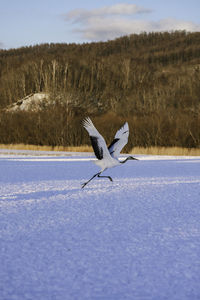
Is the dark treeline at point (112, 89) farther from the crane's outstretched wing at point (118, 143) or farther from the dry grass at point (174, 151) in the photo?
the crane's outstretched wing at point (118, 143)

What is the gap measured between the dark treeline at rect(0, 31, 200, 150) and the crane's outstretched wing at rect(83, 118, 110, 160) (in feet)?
73.6

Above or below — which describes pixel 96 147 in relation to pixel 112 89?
below

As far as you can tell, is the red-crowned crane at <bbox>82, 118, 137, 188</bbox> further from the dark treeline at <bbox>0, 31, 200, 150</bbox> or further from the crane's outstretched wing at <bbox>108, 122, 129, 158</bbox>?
the dark treeline at <bbox>0, 31, 200, 150</bbox>

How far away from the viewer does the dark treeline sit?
31.3 m

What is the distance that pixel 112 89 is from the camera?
217ft

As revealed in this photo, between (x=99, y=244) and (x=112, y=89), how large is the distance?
205 feet

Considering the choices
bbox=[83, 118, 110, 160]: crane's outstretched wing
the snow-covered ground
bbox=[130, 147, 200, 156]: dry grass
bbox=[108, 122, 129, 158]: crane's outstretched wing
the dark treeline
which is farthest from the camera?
the dark treeline

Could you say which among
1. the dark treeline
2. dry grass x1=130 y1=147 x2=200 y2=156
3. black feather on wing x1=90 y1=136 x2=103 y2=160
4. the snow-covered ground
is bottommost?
dry grass x1=130 y1=147 x2=200 y2=156

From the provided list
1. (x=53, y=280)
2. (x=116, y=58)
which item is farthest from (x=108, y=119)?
(x=116, y=58)

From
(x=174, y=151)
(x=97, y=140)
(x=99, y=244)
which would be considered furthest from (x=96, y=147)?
(x=174, y=151)

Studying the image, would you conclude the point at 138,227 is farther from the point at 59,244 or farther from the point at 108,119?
the point at 108,119

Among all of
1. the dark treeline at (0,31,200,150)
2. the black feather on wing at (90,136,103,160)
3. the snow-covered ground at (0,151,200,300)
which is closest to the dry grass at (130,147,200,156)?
the dark treeline at (0,31,200,150)

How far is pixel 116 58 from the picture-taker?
271 ft

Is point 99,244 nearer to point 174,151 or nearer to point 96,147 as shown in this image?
point 96,147
